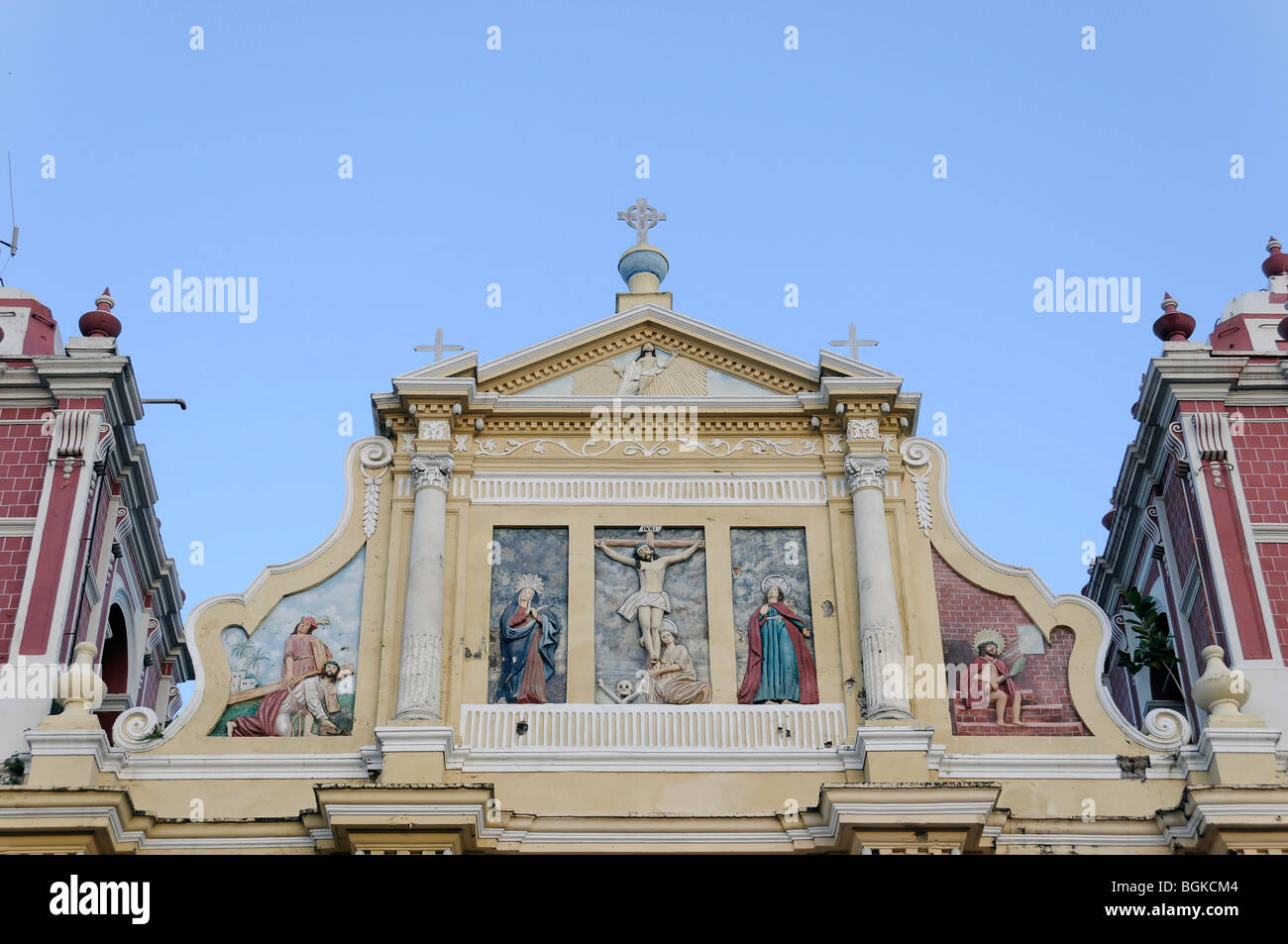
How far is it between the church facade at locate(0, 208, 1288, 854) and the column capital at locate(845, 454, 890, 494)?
37 millimetres

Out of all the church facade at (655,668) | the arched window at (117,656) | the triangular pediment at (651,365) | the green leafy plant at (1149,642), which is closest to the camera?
the church facade at (655,668)

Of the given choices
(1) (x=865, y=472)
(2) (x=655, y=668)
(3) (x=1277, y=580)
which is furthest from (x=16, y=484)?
(3) (x=1277, y=580)

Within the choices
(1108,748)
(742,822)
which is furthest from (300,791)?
(1108,748)

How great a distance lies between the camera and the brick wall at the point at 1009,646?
610 inches

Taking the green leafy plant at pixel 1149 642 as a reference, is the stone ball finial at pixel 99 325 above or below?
above

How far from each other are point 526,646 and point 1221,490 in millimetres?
5999

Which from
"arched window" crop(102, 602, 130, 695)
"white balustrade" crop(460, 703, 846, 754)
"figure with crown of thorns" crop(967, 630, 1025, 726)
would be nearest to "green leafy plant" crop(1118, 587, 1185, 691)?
"figure with crown of thorns" crop(967, 630, 1025, 726)

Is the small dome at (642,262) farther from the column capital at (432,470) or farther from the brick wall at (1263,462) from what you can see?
the brick wall at (1263,462)

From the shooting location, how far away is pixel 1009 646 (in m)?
15.9

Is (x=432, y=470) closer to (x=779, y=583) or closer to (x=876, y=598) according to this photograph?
(x=779, y=583)

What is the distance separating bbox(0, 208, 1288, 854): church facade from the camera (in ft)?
47.5

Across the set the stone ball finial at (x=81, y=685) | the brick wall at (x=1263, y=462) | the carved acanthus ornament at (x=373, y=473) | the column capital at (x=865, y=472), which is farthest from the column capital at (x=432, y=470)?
the brick wall at (x=1263, y=462)

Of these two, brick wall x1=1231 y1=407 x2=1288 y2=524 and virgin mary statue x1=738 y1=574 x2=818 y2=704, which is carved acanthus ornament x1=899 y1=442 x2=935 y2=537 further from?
brick wall x1=1231 y1=407 x2=1288 y2=524
